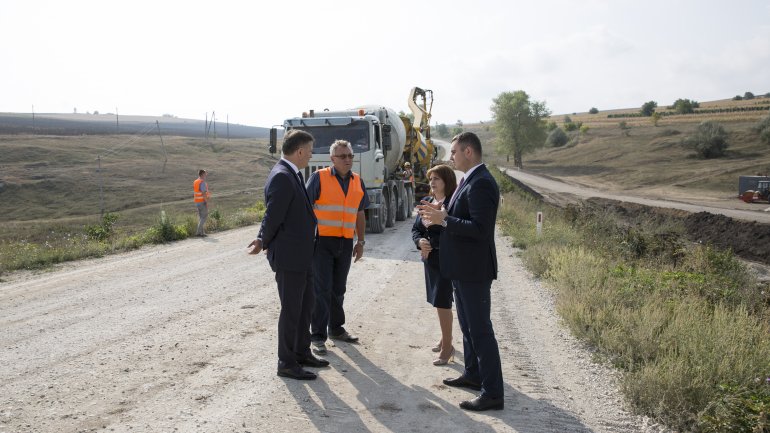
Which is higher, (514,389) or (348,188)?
(348,188)

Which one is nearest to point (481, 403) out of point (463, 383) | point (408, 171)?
point (463, 383)

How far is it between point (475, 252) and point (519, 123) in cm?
6894

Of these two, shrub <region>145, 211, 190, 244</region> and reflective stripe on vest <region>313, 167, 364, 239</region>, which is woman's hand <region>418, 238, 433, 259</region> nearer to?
reflective stripe on vest <region>313, 167, 364, 239</region>

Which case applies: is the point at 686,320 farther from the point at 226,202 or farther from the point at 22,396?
the point at 226,202

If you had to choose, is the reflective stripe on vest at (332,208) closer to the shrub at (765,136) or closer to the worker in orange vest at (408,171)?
the worker in orange vest at (408,171)

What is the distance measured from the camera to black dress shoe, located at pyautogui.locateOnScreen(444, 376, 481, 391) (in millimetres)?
5141

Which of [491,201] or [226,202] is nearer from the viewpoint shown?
[491,201]

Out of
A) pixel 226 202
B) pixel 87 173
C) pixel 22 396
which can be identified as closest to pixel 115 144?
pixel 87 173

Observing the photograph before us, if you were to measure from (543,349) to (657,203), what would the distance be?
1307 inches

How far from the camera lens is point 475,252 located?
4.60 metres

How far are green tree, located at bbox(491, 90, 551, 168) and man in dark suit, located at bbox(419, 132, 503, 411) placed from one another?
68.5 m

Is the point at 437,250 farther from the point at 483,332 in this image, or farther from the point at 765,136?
the point at 765,136

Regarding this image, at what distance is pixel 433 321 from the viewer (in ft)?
24.7

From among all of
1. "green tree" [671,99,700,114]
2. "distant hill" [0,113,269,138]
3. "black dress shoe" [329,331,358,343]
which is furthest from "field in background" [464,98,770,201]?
"distant hill" [0,113,269,138]
